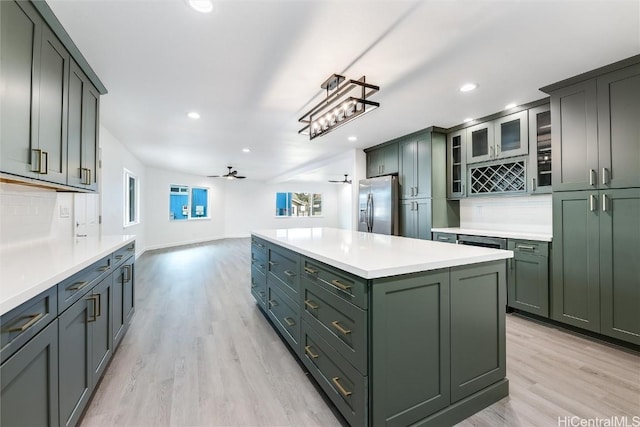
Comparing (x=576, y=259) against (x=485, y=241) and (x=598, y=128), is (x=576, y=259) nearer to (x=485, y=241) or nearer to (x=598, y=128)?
(x=485, y=241)

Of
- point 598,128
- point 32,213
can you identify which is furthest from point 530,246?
point 32,213

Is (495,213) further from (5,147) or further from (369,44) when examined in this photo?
(5,147)

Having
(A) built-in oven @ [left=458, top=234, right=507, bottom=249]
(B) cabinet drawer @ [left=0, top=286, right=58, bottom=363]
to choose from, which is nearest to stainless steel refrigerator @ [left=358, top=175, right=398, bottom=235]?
(A) built-in oven @ [left=458, top=234, right=507, bottom=249]

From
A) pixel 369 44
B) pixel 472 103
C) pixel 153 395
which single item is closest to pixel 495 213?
pixel 472 103

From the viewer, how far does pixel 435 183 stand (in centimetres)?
421

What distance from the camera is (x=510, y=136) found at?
342cm

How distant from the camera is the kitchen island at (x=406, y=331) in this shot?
1320 mm

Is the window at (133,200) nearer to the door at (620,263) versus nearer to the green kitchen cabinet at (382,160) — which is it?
the green kitchen cabinet at (382,160)

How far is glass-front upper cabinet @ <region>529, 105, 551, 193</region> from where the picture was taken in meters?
3.05

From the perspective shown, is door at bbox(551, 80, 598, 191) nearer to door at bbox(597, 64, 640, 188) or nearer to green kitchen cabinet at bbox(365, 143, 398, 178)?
door at bbox(597, 64, 640, 188)

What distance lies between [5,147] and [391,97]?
3002 mm

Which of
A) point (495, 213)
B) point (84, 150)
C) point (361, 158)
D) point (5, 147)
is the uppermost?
point (361, 158)

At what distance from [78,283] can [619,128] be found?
408 centimetres

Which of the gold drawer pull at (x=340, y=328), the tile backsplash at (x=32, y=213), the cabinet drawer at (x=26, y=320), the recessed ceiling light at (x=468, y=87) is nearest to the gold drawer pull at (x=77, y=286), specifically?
the cabinet drawer at (x=26, y=320)
